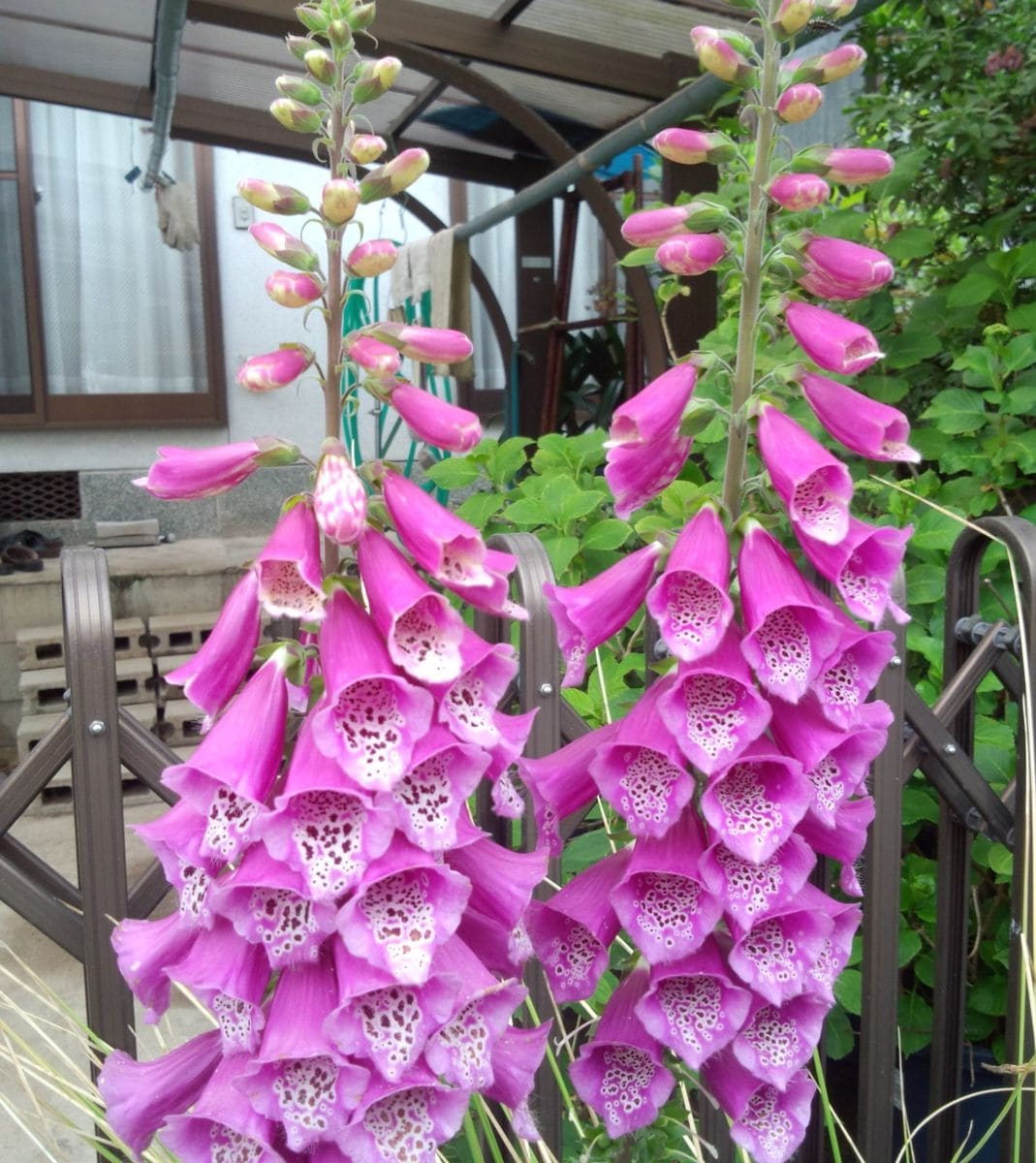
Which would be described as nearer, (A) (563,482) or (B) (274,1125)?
(B) (274,1125)

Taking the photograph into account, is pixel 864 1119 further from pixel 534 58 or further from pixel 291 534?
pixel 534 58

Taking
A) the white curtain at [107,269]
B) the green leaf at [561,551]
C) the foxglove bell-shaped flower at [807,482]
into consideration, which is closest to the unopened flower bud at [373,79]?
the foxglove bell-shaped flower at [807,482]

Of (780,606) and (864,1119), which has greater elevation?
(780,606)

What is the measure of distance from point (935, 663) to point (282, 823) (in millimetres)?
Answer: 1468

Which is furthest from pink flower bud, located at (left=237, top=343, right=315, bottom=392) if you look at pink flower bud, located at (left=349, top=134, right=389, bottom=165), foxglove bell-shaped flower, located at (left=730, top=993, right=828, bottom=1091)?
foxglove bell-shaped flower, located at (left=730, top=993, right=828, bottom=1091)

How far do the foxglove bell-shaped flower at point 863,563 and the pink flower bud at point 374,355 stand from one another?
292mm

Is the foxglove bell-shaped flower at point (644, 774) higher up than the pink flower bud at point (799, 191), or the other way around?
the pink flower bud at point (799, 191)

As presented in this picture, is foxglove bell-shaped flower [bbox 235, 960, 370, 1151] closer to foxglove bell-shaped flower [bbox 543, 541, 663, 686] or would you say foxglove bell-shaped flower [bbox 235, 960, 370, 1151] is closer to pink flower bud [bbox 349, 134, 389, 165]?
foxglove bell-shaped flower [bbox 543, 541, 663, 686]

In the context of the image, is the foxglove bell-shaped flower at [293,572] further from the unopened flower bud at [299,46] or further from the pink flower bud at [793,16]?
the pink flower bud at [793,16]

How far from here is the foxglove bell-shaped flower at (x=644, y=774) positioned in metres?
0.63

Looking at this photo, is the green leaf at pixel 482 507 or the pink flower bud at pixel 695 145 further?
the green leaf at pixel 482 507

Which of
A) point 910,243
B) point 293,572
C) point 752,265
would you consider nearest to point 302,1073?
point 293,572

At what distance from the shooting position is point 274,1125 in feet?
1.90

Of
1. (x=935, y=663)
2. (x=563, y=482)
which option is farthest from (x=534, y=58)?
(x=935, y=663)
